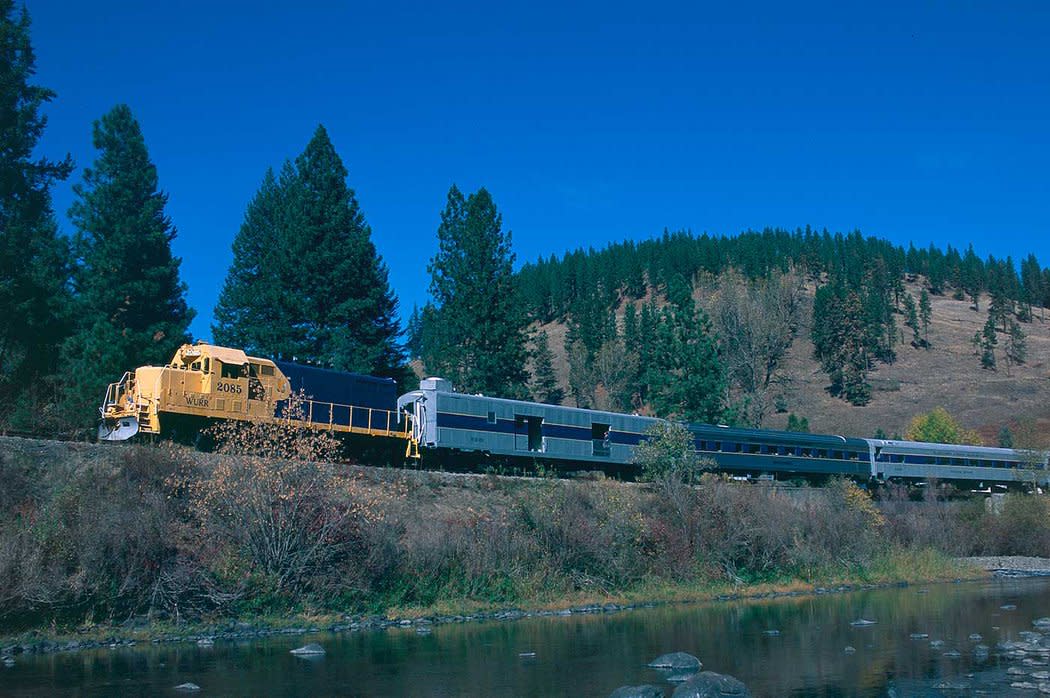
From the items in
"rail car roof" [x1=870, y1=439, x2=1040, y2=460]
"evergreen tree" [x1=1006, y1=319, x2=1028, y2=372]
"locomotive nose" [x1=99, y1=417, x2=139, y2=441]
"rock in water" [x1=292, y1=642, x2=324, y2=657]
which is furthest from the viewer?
"evergreen tree" [x1=1006, y1=319, x2=1028, y2=372]

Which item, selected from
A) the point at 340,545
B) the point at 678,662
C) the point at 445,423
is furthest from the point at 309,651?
the point at 445,423

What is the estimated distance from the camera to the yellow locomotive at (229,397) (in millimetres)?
33062

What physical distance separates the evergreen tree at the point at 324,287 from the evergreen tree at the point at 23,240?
1081cm

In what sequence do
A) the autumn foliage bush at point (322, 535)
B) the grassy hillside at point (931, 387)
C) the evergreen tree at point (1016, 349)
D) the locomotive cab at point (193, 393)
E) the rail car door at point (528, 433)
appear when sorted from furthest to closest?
the evergreen tree at point (1016, 349) < the grassy hillside at point (931, 387) < the rail car door at point (528, 433) < the locomotive cab at point (193, 393) < the autumn foliage bush at point (322, 535)

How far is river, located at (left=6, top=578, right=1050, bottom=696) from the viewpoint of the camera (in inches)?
795

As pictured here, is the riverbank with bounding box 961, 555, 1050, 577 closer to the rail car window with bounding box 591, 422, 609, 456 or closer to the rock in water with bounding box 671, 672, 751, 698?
the rail car window with bounding box 591, 422, 609, 456

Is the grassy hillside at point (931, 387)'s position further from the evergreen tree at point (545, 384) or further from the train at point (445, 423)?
the train at point (445, 423)

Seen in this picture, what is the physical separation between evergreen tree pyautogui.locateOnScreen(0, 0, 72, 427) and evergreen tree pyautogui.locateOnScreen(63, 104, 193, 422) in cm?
142

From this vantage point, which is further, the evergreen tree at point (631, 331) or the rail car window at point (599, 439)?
the evergreen tree at point (631, 331)

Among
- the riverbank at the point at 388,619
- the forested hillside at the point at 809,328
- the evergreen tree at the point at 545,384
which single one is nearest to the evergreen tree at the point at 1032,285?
the forested hillside at the point at 809,328

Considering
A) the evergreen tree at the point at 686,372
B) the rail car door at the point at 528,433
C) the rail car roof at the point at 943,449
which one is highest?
the evergreen tree at the point at 686,372

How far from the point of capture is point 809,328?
13975cm

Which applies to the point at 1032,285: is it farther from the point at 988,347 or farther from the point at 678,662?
the point at 678,662

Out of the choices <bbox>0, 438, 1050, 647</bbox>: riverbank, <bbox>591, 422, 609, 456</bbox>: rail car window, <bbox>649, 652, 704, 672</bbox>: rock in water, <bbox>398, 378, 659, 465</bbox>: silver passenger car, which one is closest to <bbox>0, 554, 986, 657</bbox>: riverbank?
<bbox>0, 438, 1050, 647</bbox>: riverbank
